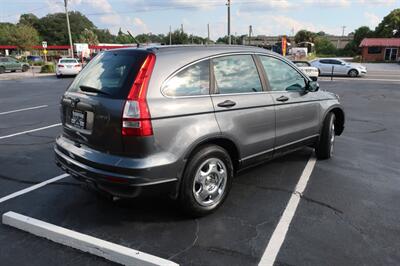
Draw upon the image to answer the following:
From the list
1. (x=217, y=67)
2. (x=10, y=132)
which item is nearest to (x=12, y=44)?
(x=10, y=132)

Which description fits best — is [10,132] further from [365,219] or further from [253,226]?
[365,219]

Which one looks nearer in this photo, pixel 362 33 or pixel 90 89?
pixel 90 89

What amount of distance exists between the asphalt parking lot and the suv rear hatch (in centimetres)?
79

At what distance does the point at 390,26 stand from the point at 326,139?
74332 mm

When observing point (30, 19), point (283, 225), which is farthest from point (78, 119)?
point (30, 19)

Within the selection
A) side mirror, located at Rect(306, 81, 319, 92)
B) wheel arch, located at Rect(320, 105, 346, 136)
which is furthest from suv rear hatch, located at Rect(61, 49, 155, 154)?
wheel arch, located at Rect(320, 105, 346, 136)

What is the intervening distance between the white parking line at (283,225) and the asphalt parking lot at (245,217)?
0.04 meters

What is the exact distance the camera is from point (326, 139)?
5.30m

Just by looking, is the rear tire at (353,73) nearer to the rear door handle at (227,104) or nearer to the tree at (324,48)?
the rear door handle at (227,104)

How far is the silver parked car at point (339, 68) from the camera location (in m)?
26.8

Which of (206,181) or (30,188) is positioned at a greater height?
(206,181)

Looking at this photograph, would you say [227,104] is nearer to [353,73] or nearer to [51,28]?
[353,73]

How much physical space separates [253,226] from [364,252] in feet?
3.30

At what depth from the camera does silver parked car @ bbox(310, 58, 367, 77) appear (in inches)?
1056
